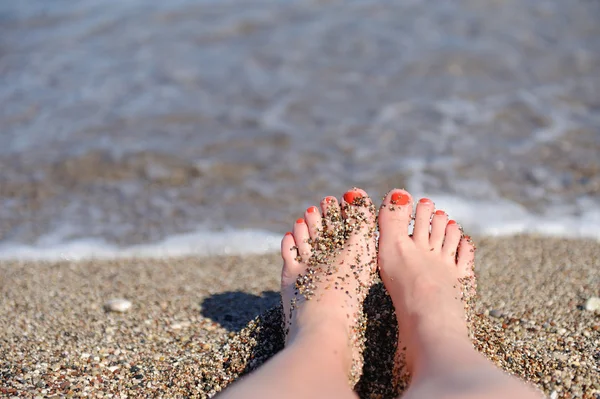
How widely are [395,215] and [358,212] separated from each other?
0.51 ft

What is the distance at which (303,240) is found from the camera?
262 centimetres

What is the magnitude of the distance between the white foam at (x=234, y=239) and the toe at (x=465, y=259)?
1.51 meters

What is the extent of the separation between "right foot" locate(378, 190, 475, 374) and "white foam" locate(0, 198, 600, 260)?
1.54m

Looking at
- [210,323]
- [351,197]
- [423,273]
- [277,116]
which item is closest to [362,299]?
[423,273]

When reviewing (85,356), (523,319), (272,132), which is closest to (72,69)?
(272,132)

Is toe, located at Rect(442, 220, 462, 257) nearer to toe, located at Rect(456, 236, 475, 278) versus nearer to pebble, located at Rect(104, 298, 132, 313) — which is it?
toe, located at Rect(456, 236, 475, 278)

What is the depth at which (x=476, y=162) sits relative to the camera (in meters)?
5.07

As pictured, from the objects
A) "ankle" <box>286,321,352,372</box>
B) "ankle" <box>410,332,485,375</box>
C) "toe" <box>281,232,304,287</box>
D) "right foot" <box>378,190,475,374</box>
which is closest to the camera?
"ankle" <box>410,332,485,375</box>

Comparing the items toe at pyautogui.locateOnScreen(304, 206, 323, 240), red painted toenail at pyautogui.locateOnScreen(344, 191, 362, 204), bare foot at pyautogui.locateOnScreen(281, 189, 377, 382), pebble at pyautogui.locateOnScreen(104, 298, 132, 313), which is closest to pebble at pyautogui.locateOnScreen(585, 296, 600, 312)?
bare foot at pyautogui.locateOnScreen(281, 189, 377, 382)

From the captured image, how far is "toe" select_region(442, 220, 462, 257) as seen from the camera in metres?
2.61

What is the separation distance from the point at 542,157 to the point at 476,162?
0.53 metres

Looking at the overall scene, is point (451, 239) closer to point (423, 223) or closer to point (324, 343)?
point (423, 223)

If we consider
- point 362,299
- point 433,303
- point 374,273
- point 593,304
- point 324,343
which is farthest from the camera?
point 593,304

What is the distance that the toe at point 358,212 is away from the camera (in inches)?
102
